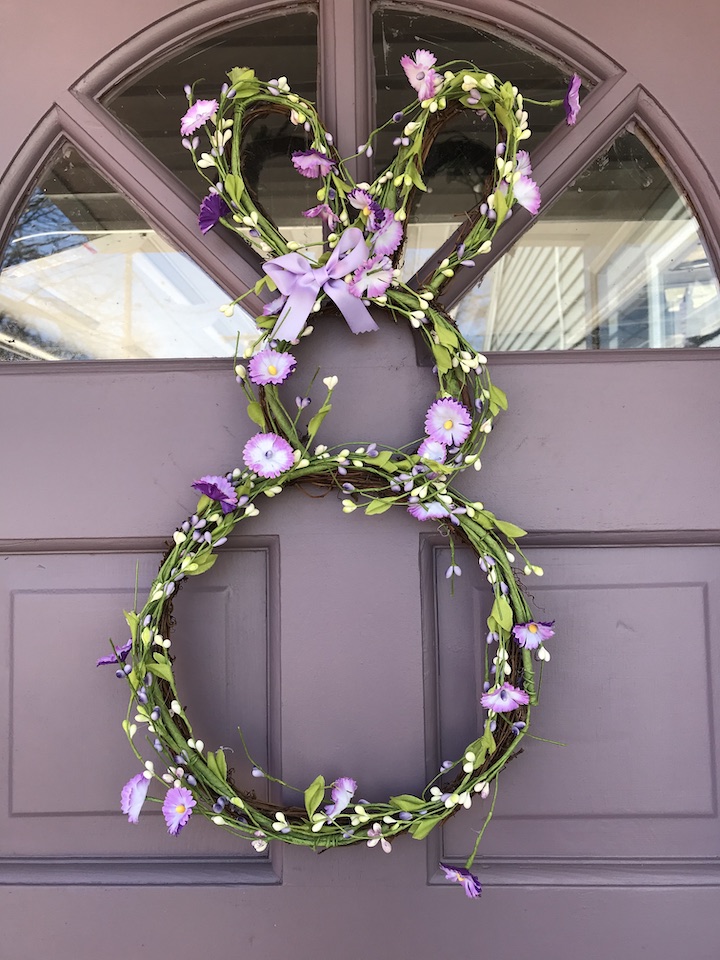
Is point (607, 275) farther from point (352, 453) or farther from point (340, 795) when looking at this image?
point (340, 795)

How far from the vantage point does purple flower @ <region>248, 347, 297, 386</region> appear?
0.96 metres

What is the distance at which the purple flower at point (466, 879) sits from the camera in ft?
3.10

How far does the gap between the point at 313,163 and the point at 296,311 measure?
0.18m

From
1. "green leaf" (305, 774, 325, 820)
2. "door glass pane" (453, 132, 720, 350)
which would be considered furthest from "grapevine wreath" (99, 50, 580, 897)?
"door glass pane" (453, 132, 720, 350)

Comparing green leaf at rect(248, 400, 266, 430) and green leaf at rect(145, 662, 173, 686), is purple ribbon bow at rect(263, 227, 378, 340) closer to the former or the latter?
green leaf at rect(248, 400, 266, 430)

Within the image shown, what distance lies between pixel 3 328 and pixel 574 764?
95cm

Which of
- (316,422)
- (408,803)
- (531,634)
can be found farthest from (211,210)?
(408,803)

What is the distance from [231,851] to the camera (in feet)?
3.49

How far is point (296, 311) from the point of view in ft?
3.19

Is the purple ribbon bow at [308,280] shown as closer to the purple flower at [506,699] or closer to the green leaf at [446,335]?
the green leaf at [446,335]

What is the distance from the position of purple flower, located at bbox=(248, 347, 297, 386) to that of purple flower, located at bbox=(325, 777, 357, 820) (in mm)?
477

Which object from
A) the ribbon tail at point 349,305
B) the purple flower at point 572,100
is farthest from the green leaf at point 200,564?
the purple flower at point 572,100

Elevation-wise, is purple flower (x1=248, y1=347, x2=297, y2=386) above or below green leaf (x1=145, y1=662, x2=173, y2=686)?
above

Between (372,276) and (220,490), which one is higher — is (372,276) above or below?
above
